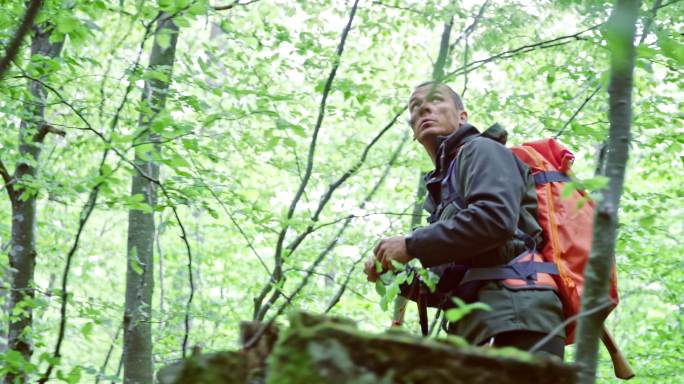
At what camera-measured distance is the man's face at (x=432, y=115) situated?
3.41 m

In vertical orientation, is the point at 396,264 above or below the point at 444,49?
below

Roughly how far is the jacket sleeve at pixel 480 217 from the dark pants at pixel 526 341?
34cm

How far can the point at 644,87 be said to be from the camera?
21.9 ft

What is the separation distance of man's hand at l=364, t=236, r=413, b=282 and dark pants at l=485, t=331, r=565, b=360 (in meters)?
0.47

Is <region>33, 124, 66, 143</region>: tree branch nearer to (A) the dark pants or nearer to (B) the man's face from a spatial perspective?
(B) the man's face

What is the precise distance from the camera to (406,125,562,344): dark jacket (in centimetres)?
256

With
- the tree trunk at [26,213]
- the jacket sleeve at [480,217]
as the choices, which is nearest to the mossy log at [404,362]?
the jacket sleeve at [480,217]

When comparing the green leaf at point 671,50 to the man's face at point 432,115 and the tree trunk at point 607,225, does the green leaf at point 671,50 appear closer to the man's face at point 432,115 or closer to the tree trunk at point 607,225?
the tree trunk at point 607,225

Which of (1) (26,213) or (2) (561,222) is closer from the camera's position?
(2) (561,222)

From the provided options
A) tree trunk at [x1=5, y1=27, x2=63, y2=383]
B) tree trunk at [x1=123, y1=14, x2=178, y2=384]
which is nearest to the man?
tree trunk at [x1=123, y1=14, x2=178, y2=384]

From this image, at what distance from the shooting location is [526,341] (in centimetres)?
260

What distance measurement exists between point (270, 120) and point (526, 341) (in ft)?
18.3

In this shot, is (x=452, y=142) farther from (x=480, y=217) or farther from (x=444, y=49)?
(x=444, y=49)

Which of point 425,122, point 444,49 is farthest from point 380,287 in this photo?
point 444,49
